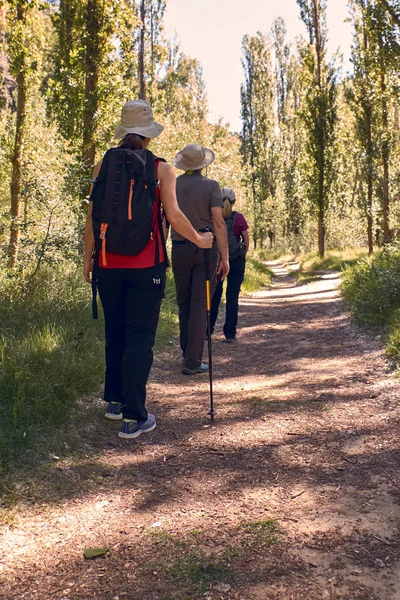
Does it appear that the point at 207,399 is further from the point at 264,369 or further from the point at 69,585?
the point at 69,585

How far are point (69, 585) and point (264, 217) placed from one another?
141ft

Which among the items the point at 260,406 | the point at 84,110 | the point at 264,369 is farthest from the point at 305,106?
the point at 260,406

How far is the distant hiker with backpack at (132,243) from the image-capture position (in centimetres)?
343

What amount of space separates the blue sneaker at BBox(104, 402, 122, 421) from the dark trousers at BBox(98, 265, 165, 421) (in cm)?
30

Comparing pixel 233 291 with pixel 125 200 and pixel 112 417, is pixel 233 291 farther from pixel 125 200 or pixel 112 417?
pixel 125 200

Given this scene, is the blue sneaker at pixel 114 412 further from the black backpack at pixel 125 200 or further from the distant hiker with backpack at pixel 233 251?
the distant hiker with backpack at pixel 233 251

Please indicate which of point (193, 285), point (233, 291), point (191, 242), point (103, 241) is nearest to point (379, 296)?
point (233, 291)

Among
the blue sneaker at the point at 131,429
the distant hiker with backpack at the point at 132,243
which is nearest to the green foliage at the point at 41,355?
the blue sneaker at the point at 131,429

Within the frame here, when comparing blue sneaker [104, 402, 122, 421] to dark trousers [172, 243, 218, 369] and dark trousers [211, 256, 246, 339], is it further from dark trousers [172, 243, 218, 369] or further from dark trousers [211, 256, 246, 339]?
dark trousers [211, 256, 246, 339]

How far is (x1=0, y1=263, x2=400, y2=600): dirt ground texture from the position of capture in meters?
2.16

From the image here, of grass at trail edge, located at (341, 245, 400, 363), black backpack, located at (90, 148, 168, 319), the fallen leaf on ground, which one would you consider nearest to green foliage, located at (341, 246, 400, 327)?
grass at trail edge, located at (341, 245, 400, 363)

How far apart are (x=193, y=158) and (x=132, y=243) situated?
8.54 ft

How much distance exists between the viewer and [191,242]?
5.61 meters

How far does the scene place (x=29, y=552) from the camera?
7.91 ft
